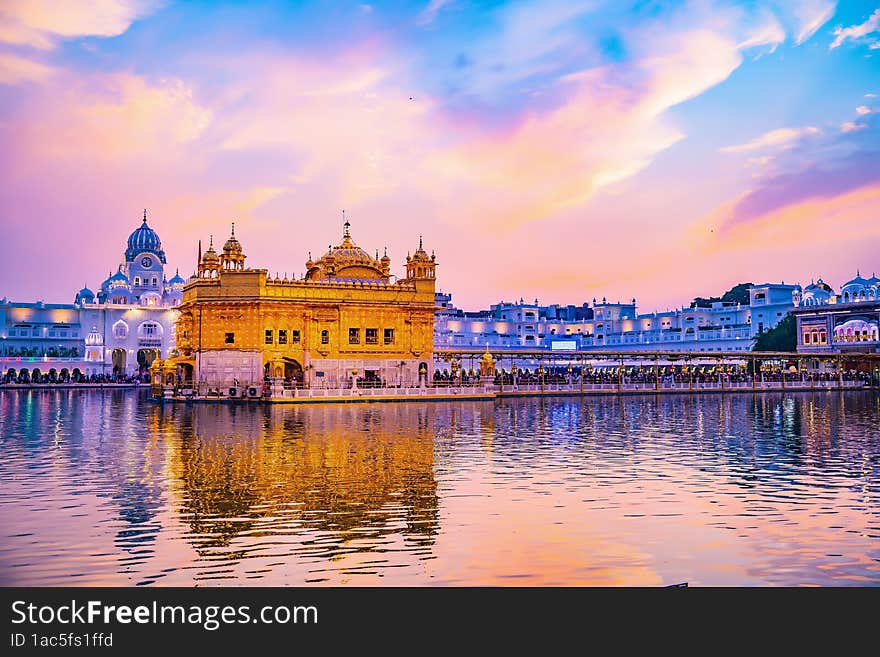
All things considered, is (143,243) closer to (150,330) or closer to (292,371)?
(150,330)

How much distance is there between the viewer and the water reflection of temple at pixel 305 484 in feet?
44.3

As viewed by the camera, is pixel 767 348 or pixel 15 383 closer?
pixel 15 383

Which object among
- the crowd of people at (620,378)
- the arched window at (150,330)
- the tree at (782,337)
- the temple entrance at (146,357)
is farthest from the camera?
the tree at (782,337)

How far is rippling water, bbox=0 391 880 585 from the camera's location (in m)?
11.6

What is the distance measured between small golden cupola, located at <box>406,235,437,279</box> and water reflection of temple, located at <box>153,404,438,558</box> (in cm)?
3149

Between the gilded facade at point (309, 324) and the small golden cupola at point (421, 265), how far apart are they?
74mm

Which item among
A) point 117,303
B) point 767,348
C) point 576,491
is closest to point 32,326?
point 117,303

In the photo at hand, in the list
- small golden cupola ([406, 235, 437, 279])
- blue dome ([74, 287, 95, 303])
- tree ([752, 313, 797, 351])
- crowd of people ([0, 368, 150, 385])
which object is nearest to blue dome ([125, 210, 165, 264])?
blue dome ([74, 287, 95, 303])

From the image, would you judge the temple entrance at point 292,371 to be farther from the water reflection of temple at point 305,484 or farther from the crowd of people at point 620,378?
the water reflection of temple at point 305,484

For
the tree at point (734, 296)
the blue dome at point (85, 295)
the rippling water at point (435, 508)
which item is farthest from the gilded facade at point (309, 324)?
the tree at point (734, 296)

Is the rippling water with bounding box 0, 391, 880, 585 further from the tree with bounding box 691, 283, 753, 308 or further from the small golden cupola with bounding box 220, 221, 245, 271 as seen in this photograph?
the tree with bounding box 691, 283, 753, 308

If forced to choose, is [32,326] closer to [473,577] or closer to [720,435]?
[720,435]
